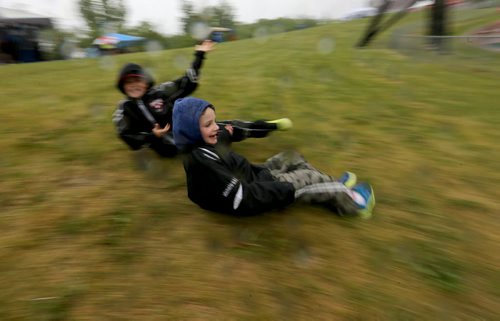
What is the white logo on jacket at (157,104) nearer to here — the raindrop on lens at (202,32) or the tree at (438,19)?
the raindrop on lens at (202,32)

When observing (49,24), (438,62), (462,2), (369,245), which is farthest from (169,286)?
(462,2)

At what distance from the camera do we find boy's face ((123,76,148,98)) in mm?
3912

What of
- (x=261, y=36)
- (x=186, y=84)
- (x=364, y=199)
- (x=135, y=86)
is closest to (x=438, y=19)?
(x=261, y=36)

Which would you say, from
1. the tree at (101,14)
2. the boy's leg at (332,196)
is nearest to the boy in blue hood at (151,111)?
the boy's leg at (332,196)

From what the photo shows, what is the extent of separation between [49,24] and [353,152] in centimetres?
1587

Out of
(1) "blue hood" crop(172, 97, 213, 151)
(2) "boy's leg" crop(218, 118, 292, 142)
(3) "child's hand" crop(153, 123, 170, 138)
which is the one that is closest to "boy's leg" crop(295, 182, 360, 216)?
(1) "blue hood" crop(172, 97, 213, 151)

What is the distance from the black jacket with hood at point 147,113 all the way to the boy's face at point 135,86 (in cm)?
4

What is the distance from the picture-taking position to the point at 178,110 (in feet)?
9.13

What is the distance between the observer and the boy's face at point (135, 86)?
12.8ft

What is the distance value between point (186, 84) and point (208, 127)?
1.73 m

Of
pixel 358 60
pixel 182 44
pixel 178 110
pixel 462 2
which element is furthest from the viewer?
pixel 182 44

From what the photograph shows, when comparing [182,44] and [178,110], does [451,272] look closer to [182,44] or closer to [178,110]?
[178,110]

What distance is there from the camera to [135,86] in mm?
3959

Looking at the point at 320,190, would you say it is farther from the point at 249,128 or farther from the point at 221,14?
the point at 221,14
